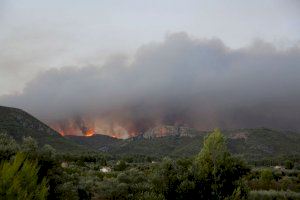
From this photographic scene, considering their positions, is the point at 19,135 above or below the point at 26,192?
above

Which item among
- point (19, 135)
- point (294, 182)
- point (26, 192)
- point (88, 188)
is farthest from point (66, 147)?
point (26, 192)

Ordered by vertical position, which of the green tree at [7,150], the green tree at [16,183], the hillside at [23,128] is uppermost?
the hillside at [23,128]

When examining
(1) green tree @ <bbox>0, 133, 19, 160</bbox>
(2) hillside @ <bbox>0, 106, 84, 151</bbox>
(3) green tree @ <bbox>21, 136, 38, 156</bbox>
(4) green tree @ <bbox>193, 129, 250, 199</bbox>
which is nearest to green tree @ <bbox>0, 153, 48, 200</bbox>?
(3) green tree @ <bbox>21, 136, 38, 156</bbox>

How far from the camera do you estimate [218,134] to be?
36.3 meters

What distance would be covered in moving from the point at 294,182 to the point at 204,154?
34253mm

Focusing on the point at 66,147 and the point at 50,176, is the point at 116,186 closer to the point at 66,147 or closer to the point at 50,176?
the point at 50,176

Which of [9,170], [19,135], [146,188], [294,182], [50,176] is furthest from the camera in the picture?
[19,135]

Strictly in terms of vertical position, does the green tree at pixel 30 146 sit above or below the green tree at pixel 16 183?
above

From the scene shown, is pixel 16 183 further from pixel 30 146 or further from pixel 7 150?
pixel 7 150

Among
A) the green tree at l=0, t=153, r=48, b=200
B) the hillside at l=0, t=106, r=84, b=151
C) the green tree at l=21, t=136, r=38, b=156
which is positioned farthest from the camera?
the hillside at l=0, t=106, r=84, b=151

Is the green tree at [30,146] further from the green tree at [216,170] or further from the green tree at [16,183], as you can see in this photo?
the green tree at [16,183]

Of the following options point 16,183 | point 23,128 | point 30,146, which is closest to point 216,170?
point 30,146

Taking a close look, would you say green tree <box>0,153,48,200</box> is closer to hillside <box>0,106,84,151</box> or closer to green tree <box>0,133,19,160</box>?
green tree <box>0,133,19,160</box>

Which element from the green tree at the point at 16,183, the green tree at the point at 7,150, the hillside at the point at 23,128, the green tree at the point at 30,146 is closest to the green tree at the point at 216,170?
the green tree at the point at 30,146
